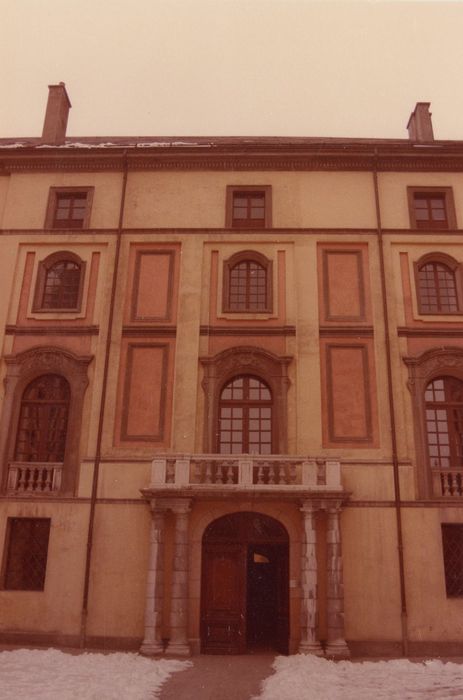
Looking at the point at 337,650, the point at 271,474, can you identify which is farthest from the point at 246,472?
the point at 337,650

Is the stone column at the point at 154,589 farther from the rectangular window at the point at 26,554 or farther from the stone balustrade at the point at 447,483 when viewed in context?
the stone balustrade at the point at 447,483

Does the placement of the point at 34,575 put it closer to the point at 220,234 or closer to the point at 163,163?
the point at 220,234

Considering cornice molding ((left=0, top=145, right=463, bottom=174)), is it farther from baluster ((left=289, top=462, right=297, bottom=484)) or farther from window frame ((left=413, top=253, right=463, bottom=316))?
baluster ((left=289, top=462, right=297, bottom=484))

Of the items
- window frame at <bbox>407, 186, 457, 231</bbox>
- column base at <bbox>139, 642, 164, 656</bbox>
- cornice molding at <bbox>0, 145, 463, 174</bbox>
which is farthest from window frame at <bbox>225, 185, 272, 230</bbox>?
column base at <bbox>139, 642, 164, 656</bbox>

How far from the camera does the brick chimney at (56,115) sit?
920 inches

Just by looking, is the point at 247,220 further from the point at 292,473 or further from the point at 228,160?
the point at 292,473

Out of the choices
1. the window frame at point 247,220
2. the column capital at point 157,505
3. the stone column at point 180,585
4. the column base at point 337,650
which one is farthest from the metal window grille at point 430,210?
the column base at point 337,650

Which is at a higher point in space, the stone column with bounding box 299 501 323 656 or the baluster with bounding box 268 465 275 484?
the baluster with bounding box 268 465 275 484

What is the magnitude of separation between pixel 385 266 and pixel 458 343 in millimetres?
3294

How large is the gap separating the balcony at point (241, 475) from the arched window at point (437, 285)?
6355 mm

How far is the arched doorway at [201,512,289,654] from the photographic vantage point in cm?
1617

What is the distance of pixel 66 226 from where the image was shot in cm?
2088

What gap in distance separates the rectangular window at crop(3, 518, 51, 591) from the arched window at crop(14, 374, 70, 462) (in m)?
1.85

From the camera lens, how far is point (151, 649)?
50.7ft
